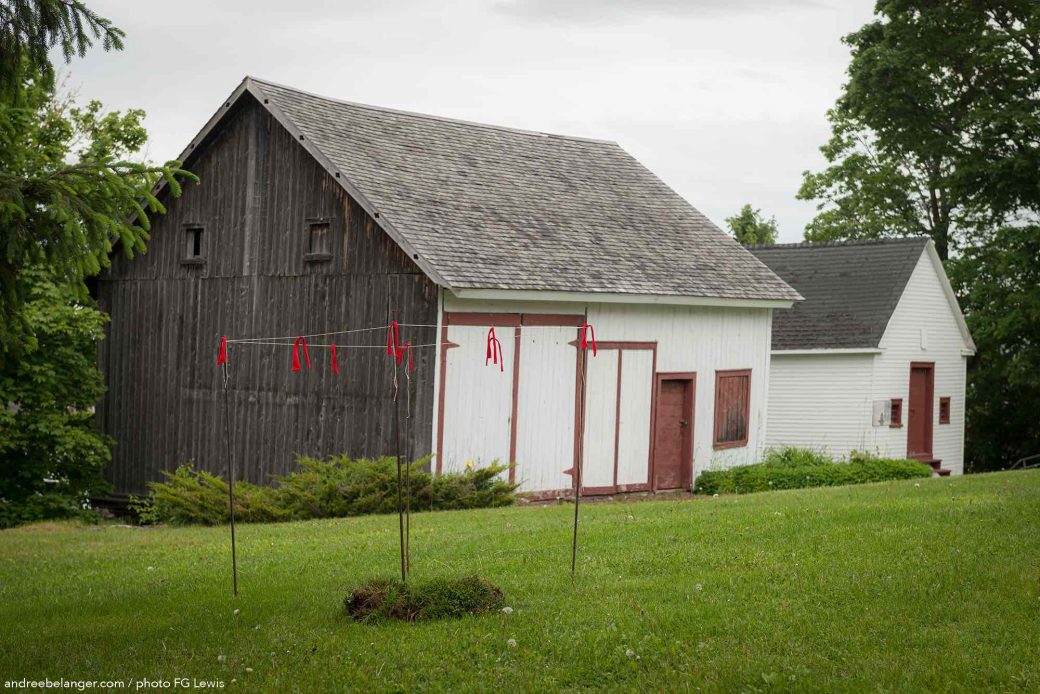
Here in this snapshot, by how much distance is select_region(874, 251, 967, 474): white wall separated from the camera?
100 ft

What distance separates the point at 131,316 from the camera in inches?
961

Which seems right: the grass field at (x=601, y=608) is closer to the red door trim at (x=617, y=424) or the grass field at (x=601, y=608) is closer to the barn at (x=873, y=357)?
the red door trim at (x=617, y=424)

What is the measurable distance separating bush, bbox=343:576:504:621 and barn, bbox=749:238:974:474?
21.6 m

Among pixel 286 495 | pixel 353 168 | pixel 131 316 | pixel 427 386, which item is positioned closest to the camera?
pixel 286 495

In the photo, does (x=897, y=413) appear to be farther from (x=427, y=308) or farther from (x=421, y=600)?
(x=421, y=600)

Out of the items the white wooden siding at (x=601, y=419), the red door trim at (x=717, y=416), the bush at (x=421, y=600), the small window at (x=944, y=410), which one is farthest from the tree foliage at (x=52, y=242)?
the small window at (x=944, y=410)

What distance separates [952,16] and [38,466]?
2294 centimetres

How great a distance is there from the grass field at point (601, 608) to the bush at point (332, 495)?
297cm

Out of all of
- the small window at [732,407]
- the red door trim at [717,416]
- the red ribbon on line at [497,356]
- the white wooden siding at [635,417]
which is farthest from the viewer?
the small window at [732,407]

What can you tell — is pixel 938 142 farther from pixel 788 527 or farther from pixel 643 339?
pixel 788 527

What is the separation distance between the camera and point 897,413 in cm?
3095

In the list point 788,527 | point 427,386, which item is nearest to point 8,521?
point 427,386

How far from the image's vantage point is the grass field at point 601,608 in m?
8.18

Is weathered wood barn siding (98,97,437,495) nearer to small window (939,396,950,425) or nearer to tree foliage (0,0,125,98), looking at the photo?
tree foliage (0,0,125,98)
